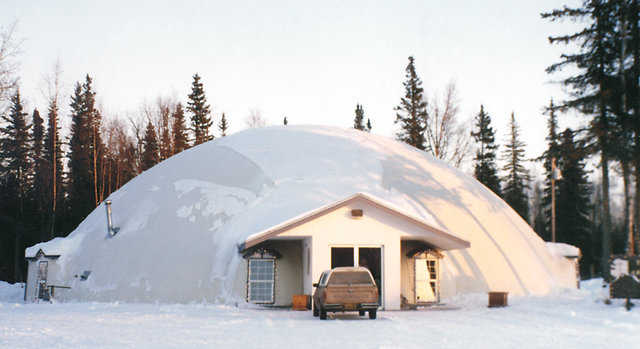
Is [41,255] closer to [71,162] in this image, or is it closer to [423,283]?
[423,283]

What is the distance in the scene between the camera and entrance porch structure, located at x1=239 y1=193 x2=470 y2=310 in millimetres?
20359

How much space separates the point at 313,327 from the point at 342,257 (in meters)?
8.41

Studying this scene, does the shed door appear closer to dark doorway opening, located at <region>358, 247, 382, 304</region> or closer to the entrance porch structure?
the entrance porch structure

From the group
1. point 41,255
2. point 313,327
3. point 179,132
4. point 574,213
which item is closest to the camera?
point 313,327

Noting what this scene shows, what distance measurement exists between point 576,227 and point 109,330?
2166 inches

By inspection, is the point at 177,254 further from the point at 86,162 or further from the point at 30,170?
the point at 30,170

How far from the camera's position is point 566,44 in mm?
27125

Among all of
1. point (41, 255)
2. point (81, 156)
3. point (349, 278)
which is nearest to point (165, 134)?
point (81, 156)

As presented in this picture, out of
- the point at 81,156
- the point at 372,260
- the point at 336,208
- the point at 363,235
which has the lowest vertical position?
the point at 372,260

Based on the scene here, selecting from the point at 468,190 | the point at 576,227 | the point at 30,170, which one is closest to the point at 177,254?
the point at 468,190

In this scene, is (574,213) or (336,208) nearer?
(336,208)

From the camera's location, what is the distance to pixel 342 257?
75.1ft

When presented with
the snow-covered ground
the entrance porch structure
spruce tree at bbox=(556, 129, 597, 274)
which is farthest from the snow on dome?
spruce tree at bbox=(556, 129, 597, 274)

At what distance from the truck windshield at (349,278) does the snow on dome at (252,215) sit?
487cm
